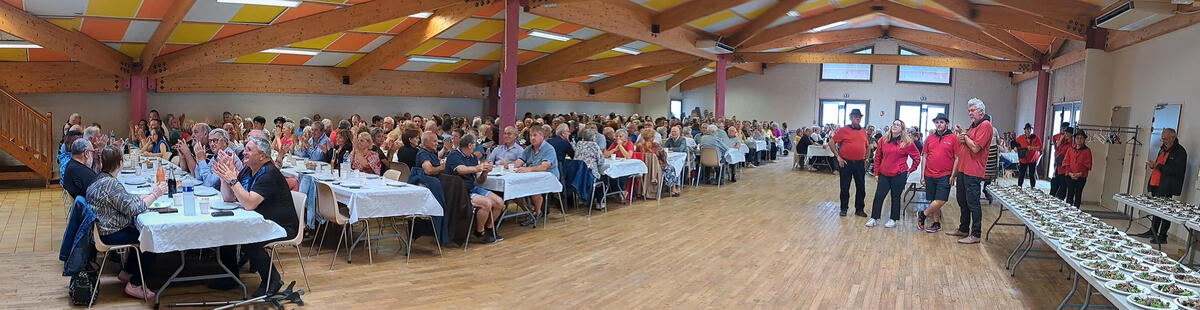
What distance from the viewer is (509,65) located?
830 cm

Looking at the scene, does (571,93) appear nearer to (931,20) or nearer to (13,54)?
(931,20)

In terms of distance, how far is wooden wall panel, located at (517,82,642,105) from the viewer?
59.3ft

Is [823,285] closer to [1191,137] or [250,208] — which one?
[250,208]

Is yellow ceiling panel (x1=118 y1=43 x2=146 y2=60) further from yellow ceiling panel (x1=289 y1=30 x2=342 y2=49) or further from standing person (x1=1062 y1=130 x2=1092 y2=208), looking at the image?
standing person (x1=1062 y1=130 x2=1092 y2=208)

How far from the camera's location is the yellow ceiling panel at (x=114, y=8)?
306 inches

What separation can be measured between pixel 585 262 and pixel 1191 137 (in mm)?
5951

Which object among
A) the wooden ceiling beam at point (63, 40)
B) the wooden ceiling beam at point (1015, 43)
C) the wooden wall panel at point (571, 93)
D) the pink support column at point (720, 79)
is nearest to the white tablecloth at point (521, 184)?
the wooden ceiling beam at point (63, 40)

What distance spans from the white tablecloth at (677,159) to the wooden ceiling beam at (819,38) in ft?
18.3

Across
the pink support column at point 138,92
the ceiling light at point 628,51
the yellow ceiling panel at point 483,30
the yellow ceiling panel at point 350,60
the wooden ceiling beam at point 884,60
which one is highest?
the wooden ceiling beam at point 884,60

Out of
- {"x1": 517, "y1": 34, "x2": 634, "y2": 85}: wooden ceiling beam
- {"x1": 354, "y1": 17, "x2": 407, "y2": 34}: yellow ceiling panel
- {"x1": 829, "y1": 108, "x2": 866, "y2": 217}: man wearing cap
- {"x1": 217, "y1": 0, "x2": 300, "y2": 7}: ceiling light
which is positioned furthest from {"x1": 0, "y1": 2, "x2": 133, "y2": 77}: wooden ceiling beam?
{"x1": 829, "y1": 108, "x2": 866, "y2": 217}: man wearing cap

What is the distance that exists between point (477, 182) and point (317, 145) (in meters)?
2.28

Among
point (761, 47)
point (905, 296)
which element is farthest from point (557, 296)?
point (761, 47)

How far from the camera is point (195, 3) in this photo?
313 inches

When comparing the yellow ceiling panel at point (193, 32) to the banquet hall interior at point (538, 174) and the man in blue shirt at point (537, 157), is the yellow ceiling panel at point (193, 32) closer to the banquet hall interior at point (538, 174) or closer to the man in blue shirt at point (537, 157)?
the banquet hall interior at point (538, 174)
